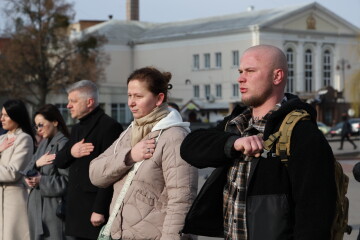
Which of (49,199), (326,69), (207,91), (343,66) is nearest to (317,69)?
(326,69)

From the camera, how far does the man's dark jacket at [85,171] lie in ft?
23.7

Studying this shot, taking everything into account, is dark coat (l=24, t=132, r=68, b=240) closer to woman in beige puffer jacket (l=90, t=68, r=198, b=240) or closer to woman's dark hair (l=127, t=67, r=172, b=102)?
woman in beige puffer jacket (l=90, t=68, r=198, b=240)

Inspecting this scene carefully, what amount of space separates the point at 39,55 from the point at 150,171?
199ft

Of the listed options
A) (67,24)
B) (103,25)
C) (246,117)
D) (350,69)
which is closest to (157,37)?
(103,25)

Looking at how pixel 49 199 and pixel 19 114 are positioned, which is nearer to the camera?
pixel 49 199

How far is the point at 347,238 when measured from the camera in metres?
12.0

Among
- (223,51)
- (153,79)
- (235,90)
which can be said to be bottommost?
(235,90)

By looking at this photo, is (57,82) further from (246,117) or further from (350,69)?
(246,117)

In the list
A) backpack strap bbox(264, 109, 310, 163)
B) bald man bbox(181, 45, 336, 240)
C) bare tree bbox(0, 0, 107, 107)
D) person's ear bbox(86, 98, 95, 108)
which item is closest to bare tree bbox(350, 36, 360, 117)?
bare tree bbox(0, 0, 107, 107)

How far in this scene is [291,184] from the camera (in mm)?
4301

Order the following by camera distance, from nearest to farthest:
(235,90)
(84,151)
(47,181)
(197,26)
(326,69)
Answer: (84,151)
(47,181)
(235,90)
(197,26)
(326,69)

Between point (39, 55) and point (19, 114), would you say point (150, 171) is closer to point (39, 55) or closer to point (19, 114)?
point (19, 114)

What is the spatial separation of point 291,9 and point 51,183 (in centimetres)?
8937

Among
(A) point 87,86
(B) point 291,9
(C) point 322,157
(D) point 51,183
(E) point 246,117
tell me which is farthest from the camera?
(B) point 291,9
